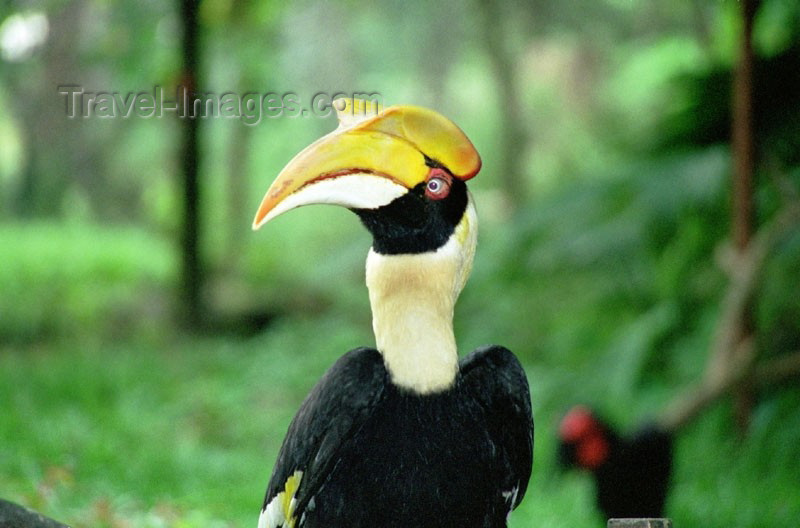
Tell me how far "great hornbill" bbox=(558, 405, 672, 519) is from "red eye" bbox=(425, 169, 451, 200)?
1.92 m

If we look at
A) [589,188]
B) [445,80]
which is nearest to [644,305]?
[589,188]

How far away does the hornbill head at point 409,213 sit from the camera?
168 centimetres

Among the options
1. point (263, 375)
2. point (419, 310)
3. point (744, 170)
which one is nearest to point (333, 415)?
point (419, 310)

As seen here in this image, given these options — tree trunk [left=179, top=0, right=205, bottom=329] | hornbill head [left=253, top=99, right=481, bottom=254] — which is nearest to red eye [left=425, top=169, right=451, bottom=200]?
hornbill head [left=253, top=99, right=481, bottom=254]

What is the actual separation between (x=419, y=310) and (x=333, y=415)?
0.25m

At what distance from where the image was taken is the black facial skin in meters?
1.72

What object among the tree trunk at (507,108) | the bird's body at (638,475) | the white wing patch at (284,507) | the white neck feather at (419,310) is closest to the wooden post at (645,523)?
the white neck feather at (419,310)

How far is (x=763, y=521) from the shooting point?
3.46 metres

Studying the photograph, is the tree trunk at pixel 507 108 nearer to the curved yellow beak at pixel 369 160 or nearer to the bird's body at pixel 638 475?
the bird's body at pixel 638 475

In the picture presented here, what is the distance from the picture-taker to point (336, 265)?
20.7 feet

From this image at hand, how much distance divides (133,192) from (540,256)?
602 centimetres

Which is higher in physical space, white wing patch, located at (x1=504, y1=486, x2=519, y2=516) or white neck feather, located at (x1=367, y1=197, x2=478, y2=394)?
white neck feather, located at (x1=367, y1=197, x2=478, y2=394)

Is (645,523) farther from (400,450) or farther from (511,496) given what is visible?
(400,450)

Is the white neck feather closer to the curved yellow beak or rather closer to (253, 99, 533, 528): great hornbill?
(253, 99, 533, 528): great hornbill
